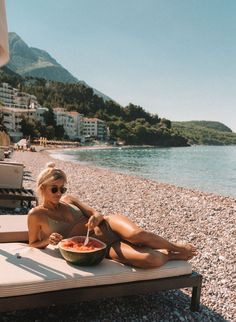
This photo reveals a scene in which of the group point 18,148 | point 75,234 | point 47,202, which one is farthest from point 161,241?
point 18,148

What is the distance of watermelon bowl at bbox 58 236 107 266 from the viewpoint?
3.74 m

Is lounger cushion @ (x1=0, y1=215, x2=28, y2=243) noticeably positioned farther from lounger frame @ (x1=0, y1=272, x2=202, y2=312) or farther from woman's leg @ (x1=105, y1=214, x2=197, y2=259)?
lounger frame @ (x1=0, y1=272, x2=202, y2=312)

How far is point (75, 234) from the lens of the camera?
422 centimetres

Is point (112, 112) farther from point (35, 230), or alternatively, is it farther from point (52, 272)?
point (52, 272)

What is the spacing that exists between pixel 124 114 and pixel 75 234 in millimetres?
175771

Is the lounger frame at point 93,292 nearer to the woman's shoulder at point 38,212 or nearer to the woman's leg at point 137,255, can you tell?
the woman's leg at point 137,255

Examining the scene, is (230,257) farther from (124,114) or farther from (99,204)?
(124,114)

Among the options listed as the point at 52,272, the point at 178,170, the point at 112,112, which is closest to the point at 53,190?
the point at 52,272

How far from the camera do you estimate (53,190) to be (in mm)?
4031

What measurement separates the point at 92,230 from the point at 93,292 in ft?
2.44

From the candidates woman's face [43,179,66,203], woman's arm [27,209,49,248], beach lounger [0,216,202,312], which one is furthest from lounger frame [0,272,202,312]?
woman's face [43,179,66,203]

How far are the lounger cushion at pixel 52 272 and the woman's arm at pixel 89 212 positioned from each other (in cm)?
44

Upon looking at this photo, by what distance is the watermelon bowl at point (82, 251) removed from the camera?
3738 millimetres

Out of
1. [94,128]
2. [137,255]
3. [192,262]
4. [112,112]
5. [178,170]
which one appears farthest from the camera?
[112,112]
